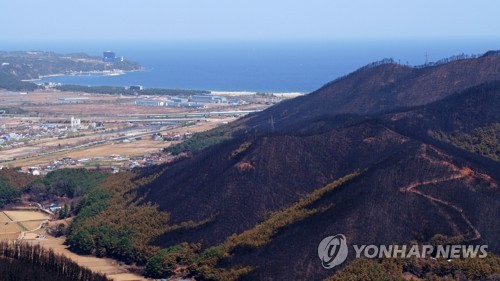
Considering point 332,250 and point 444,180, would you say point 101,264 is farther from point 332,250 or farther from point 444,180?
point 444,180

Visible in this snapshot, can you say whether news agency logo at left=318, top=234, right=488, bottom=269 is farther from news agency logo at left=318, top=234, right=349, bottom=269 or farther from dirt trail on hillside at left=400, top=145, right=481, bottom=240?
dirt trail on hillside at left=400, top=145, right=481, bottom=240

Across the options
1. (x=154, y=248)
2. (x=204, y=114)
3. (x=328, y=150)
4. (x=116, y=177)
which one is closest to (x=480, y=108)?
(x=328, y=150)

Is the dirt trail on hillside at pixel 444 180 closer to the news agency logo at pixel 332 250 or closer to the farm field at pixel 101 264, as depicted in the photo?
the news agency logo at pixel 332 250

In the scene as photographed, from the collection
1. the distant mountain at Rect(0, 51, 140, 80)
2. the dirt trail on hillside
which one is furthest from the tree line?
the distant mountain at Rect(0, 51, 140, 80)

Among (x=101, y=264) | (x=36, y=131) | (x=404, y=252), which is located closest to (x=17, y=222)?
(x=101, y=264)

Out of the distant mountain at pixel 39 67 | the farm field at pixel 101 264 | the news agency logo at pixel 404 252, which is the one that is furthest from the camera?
the distant mountain at pixel 39 67

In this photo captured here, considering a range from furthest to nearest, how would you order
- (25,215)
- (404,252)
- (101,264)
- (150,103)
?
(150,103) < (25,215) < (101,264) < (404,252)

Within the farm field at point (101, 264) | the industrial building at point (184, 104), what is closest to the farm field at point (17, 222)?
the farm field at point (101, 264)

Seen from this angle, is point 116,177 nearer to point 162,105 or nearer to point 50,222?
point 50,222
